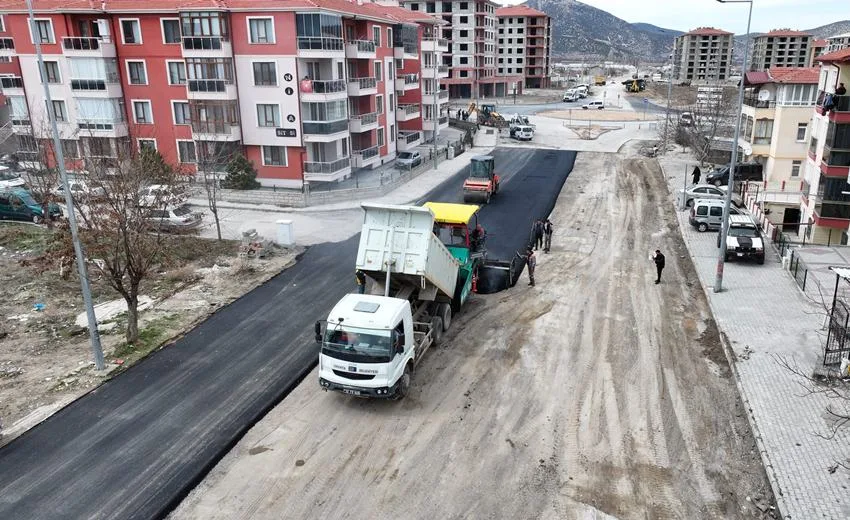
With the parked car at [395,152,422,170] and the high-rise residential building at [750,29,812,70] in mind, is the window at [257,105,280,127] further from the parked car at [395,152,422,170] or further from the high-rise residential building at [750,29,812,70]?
the high-rise residential building at [750,29,812,70]

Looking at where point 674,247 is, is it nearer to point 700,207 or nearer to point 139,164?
point 700,207

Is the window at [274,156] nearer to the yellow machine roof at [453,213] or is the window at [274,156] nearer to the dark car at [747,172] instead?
the yellow machine roof at [453,213]

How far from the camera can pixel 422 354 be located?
57.0 feet

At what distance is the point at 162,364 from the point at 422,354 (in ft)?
24.7

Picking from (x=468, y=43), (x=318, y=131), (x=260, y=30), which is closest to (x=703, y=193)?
(x=318, y=131)

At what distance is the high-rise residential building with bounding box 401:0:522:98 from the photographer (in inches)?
3893

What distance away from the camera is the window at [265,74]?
37531mm

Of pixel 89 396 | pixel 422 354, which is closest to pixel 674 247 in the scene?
pixel 422 354

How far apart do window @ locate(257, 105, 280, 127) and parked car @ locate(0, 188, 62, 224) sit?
1276 centimetres

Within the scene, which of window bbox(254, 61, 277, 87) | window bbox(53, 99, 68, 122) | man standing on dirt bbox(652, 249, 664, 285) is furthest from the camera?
window bbox(53, 99, 68, 122)

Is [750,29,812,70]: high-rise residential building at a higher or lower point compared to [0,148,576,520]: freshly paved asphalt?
higher

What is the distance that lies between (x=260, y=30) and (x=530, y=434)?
31573 mm

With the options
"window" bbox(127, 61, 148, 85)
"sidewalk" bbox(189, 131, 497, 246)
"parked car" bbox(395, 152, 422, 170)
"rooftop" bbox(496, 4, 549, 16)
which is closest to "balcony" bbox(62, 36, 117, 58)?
"window" bbox(127, 61, 148, 85)

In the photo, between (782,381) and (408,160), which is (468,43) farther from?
(782,381)
